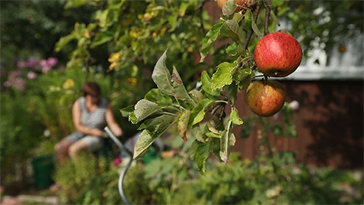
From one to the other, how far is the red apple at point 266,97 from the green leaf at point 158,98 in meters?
0.25

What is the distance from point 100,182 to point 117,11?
1.99 m

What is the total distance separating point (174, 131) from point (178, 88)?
1925 millimetres

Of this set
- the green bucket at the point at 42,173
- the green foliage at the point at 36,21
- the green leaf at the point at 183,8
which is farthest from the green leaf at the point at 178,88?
the green foliage at the point at 36,21

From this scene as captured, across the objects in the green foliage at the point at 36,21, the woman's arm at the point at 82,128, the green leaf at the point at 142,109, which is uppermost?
the green leaf at the point at 142,109

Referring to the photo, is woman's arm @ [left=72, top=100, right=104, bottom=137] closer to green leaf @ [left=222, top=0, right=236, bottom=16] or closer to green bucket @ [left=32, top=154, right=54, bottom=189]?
green bucket @ [left=32, top=154, right=54, bottom=189]

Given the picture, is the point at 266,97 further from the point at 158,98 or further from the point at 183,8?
the point at 183,8

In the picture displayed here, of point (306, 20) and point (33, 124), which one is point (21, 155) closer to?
point (33, 124)

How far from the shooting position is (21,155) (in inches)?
173

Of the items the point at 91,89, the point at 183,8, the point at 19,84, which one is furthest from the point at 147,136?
the point at 19,84

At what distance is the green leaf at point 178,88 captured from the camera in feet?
2.88

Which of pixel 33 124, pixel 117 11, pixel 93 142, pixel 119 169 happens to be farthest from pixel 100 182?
pixel 33 124

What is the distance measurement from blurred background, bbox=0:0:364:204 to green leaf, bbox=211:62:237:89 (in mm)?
196

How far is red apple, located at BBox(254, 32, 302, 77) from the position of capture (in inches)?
34.0

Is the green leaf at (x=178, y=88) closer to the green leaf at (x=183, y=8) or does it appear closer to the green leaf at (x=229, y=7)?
the green leaf at (x=229, y=7)
